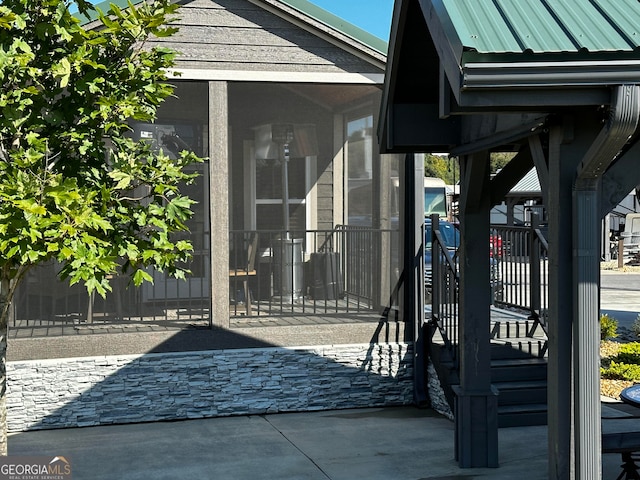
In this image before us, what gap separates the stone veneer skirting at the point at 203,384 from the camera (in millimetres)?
8227

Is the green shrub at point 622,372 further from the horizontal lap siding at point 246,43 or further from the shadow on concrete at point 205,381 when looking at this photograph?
the horizontal lap siding at point 246,43

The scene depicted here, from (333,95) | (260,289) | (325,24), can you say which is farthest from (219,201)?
(333,95)

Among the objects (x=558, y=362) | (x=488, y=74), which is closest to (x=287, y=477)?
(x=558, y=362)

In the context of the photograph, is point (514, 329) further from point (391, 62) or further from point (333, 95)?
point (391, 62)

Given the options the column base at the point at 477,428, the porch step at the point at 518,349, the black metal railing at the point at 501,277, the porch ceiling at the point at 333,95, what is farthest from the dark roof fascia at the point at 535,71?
the porch ceiling at the point at 333,95

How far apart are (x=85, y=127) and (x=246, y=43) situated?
3.71m

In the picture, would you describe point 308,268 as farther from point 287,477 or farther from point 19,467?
point 19,467

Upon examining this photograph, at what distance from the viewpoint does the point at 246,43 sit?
28.6ft

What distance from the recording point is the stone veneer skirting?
8.23 m

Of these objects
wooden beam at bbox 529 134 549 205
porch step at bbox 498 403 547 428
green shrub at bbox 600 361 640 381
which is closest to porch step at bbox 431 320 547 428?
porch step at bbox 498 403 547 428

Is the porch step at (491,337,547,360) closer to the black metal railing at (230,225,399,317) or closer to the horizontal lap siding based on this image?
the black metal railing at (230,225,399,317)

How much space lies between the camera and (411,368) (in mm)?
9289

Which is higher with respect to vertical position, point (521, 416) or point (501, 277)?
point (501, 277)

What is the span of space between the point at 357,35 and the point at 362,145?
218cm
